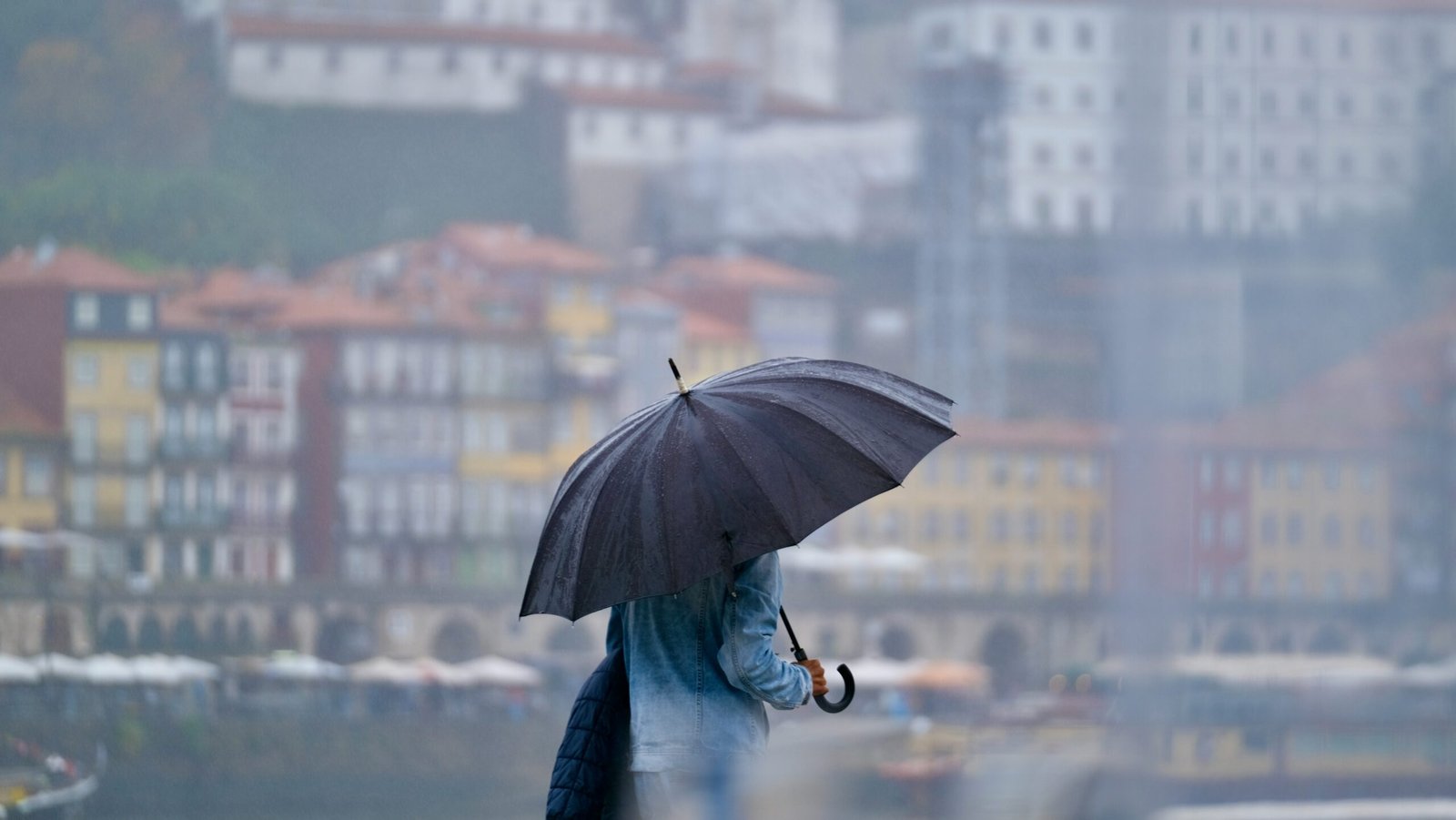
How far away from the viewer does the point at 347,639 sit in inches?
858

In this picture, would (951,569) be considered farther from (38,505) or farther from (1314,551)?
(38,505)

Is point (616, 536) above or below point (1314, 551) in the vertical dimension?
above

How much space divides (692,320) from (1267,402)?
654 cm

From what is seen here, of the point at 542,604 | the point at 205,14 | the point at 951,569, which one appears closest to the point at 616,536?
the point at 542,604

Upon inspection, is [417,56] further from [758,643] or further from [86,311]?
[758,643]

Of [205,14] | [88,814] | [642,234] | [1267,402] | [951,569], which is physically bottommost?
[88,814]

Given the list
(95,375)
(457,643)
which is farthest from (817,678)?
(95,375)

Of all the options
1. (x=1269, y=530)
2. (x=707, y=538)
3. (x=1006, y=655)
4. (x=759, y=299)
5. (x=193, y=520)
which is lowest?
(x=1006, y=655)

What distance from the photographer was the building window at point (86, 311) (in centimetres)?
2250

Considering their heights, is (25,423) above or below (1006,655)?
above

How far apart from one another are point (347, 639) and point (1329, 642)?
9.26 metres

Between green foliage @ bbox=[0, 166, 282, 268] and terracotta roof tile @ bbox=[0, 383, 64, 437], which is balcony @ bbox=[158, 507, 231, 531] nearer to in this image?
terracotta roof tile @ bbox=[0, 383, 64, 437]

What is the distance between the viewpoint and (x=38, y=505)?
856 inches

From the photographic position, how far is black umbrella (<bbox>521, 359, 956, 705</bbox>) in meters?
1.57
